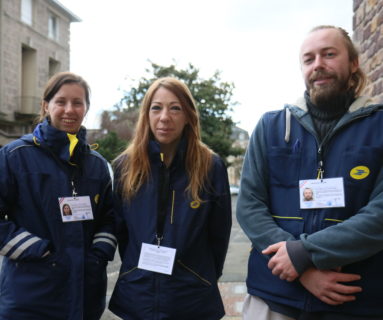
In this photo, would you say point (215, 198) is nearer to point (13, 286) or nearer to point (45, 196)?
point (45, 196)

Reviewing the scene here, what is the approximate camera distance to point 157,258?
231 cm

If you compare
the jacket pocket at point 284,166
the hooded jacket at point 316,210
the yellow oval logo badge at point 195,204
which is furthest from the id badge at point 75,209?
the jacket pocket at point 284,166

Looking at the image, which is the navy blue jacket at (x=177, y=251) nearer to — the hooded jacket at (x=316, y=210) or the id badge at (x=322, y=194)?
the hooded jacket at (x=316, y=210)

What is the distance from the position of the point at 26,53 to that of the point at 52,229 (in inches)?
929

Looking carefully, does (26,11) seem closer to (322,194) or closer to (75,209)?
(75,209)

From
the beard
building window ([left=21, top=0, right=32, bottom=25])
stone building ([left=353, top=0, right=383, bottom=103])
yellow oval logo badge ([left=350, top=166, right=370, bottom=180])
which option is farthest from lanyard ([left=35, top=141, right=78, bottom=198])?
building window ([left=21, top=0, right=32, bottom=25])

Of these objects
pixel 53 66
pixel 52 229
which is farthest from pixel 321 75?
pixel 53 66

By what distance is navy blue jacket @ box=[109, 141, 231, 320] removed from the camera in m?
2.30

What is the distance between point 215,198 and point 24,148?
1185 mm

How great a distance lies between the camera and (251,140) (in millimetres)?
2328

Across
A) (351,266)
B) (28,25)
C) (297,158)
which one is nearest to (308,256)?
(351,266)

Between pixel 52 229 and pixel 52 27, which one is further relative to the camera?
pixel 52 27

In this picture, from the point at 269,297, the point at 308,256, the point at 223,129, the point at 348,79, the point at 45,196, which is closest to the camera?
the point at 308,256

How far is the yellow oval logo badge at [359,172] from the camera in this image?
197 centimetres
